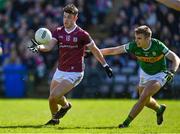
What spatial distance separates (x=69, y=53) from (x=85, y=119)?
252 centimetres

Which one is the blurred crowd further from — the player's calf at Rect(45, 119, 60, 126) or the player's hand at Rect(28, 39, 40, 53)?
the player's hand at Rect(28, 39, 40, 53)

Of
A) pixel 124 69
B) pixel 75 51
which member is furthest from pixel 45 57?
pixel 75 51

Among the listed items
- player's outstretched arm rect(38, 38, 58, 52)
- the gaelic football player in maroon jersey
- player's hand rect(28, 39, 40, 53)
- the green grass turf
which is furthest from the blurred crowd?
player's hand rect(28, 39, 40, 53)

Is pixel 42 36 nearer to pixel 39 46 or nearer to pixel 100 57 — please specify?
pixel 39 46

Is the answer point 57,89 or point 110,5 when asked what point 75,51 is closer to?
point 57,89

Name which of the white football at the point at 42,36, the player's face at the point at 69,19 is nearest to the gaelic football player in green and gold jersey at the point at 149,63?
the player's face at the point at 69,19

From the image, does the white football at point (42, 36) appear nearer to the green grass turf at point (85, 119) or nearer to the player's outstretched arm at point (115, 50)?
the player's outstretched arm at point (115, 50)

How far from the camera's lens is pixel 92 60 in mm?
25328

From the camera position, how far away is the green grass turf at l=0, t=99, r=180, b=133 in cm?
1259

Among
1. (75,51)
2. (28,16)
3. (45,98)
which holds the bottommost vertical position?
(45,98)

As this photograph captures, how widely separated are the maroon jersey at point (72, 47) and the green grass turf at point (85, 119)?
3.97 feet

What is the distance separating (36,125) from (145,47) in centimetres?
271

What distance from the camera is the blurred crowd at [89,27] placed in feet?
81.4

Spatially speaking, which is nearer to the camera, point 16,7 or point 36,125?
Answer: point 36,125
